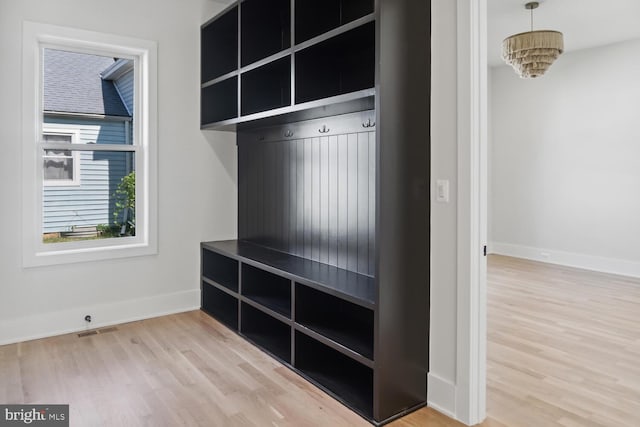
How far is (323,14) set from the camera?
2.80 m

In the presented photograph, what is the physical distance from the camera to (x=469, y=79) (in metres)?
2.07

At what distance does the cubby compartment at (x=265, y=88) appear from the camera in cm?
332

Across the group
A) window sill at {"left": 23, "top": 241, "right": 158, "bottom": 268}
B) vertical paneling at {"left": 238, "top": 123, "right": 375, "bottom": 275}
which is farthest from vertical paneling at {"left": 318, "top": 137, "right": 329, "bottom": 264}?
window sill at {"left": 23, "top": 241, "right": 158, "bottom": 268}

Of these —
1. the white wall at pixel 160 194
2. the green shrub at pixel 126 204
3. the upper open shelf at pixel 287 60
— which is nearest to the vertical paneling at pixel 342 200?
the upper open shelf at pixel 287 60

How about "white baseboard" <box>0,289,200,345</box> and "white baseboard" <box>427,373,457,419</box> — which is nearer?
"white baseboard" <box>427,373,457,419</box>

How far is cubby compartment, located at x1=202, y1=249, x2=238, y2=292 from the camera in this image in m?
3.88

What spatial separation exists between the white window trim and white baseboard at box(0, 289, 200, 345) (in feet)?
3.15

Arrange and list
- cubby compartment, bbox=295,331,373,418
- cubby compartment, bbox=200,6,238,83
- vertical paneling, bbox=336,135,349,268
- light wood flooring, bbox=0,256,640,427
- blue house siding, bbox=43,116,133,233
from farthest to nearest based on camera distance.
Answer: cubby compartment, bbox=200,6,238,83 → blue house siding, bbox=43,116,133,233 → vertical paneling, bbox=336,135,349,268 → cubby compartment, bbox=295,331,373,418 → light wood flooring, bbox=0,256,640,427

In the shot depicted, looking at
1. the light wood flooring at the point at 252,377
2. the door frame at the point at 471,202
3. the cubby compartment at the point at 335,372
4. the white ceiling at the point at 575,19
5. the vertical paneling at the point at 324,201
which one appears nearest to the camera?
the door frame at the point at 471,202

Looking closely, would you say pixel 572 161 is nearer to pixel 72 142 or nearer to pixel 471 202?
pixel 471 202

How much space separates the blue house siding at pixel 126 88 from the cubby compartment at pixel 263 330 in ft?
6.25

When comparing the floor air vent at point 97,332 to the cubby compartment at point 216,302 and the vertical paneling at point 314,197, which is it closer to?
the cubby compartment at point 216,302

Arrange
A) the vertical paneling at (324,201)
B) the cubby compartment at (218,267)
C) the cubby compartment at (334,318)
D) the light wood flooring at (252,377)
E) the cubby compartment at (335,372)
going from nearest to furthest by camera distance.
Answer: the light wood flooring at (252,377)
the cubby compartment at (335,372)
the cubby compartment at (334,318)
the vertical paneling at (324,201)
the cubby compartment at (218,267)

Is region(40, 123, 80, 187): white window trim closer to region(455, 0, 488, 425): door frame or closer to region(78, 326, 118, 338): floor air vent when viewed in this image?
region(78, 326, 118, 338): floor air vent
